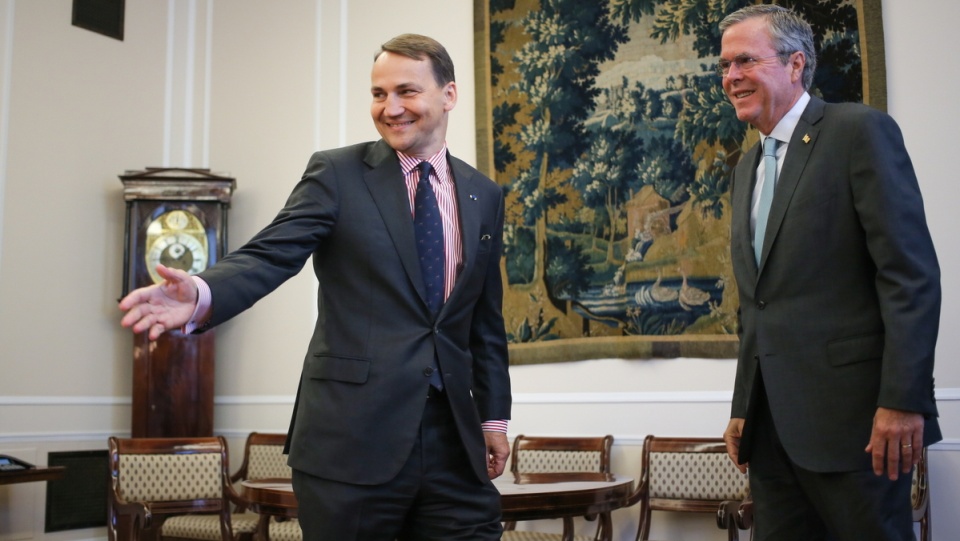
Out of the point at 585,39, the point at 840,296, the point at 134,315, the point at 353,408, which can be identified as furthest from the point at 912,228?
the point at 585,39

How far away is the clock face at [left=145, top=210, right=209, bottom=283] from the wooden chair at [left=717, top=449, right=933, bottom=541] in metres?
3.79

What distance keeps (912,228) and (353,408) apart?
1253 millimetres

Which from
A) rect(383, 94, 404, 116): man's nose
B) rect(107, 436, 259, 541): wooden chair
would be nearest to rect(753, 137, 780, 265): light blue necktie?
rect(383, 94, 404, 116): man's nose

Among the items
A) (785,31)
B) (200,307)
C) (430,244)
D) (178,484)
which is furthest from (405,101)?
(178,484)

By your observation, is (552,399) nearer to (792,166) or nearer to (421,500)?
(792,166)

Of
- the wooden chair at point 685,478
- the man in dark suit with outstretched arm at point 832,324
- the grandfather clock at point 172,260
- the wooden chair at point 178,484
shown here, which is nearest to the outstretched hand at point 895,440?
the man in dark suit with outstretched arm at point 832,324

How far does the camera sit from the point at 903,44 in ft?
15.1

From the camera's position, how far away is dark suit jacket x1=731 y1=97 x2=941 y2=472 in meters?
1.99

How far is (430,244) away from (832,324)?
92cm

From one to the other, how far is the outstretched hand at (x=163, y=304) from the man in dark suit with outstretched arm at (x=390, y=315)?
11cm

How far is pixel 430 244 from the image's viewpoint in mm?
2143

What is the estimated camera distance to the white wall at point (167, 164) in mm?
5852

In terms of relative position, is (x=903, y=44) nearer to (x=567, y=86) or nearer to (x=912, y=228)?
(x=567, y=86)

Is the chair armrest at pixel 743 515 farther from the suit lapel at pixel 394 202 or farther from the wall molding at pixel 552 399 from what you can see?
the suit lapel at pixel 394 202
